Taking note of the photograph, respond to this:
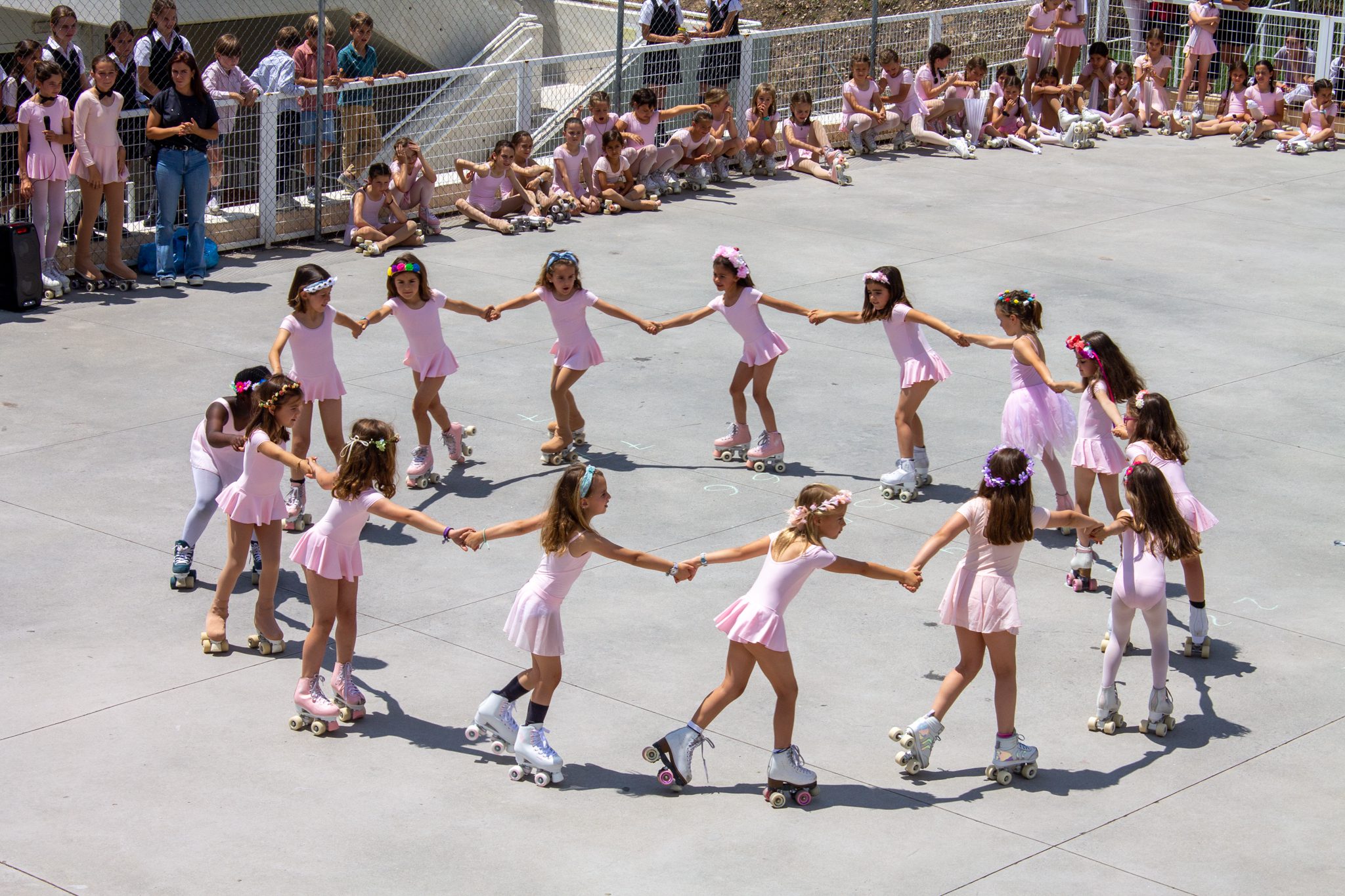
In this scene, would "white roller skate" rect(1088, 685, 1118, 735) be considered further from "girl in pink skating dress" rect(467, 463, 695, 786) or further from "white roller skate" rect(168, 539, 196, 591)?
"white roller skate" rect(168, 539, 196, 591)

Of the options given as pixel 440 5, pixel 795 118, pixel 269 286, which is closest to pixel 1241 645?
pixel 269 286

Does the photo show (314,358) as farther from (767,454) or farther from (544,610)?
(544,610)

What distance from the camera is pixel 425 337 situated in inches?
394

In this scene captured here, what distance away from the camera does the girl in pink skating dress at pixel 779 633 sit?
6.46 m

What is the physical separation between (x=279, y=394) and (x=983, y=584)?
3.22 m

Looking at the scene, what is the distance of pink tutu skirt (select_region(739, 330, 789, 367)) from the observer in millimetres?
10328

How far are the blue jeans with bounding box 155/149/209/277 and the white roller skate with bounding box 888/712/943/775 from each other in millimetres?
9417

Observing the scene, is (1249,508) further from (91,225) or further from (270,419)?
(91,225)

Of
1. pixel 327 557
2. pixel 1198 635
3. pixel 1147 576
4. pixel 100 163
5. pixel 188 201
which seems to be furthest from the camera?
pixel 188 201

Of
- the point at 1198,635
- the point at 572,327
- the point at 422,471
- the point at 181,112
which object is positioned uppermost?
the point at 181,112

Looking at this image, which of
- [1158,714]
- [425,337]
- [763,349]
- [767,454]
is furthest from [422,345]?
[1158,714]

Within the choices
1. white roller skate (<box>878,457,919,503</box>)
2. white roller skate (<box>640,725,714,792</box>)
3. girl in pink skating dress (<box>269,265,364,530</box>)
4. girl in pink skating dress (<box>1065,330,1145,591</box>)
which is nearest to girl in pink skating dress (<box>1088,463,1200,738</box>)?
girl in pink skating dress (<box>1065,330,1145,591</box>)

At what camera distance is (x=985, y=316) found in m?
13.8

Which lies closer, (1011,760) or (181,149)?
(1011,760)
